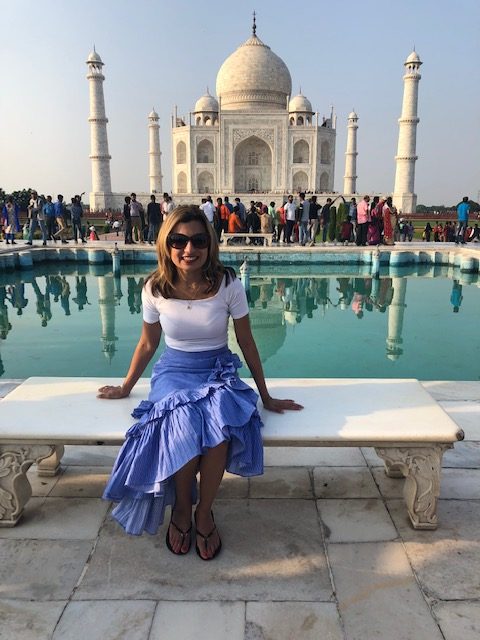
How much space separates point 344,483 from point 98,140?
29.2m

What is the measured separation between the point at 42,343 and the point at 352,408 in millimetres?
4105

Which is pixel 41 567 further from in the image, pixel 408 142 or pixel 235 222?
pixel 408 142

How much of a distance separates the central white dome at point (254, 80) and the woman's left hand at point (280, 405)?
3479 centimetres

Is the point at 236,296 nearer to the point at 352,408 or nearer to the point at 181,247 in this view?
the point at 181,247

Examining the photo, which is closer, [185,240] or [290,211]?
[185,240]

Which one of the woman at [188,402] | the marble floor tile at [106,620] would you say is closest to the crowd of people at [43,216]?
the woman at [188,402]

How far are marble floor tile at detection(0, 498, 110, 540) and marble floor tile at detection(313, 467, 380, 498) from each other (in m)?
0.87

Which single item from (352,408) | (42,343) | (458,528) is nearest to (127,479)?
(352,408)

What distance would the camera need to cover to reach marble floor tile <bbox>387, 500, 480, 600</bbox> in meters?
1.54

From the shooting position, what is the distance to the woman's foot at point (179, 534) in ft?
5.56

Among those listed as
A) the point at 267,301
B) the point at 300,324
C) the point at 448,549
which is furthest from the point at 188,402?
the point at 267,301

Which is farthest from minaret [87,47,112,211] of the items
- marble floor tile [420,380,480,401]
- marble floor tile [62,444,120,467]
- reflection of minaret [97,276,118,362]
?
marble floor tile [62,444,120,467]

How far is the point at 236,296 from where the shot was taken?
1.93 meters

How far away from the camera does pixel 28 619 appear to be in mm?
1417
